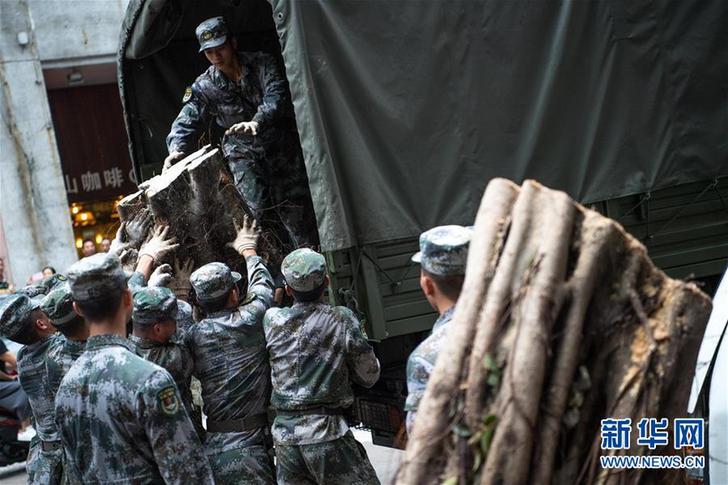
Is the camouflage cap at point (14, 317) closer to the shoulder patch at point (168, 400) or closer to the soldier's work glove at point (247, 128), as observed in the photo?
the soldier's work glove at point (247, 128)

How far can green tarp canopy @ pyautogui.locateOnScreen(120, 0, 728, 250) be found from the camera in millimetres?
5297

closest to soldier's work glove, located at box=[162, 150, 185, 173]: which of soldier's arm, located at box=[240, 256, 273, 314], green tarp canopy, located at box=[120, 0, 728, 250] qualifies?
soldier's arm, located at box=[240, 256, 273, 314]

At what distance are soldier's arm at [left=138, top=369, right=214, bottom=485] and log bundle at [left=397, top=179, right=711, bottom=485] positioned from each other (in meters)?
1.25

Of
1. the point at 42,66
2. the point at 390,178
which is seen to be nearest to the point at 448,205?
the point at 390,178

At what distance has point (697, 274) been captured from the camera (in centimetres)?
610

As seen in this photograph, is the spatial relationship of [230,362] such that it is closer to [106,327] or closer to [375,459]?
[106,327]

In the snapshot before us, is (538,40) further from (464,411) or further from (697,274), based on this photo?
(464,411)

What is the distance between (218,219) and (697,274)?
306cm

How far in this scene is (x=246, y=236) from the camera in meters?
6.58

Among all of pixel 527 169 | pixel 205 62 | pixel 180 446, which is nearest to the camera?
pixel 180 446

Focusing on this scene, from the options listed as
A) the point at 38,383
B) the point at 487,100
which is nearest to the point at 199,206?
the point at 38,383

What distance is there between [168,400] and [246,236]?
10.4 feet

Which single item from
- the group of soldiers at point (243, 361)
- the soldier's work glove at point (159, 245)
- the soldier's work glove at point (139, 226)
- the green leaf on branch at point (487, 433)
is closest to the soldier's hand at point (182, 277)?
the soldier's work glove at point (159, 245)

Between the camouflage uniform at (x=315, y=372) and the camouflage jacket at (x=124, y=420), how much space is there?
161 cm
